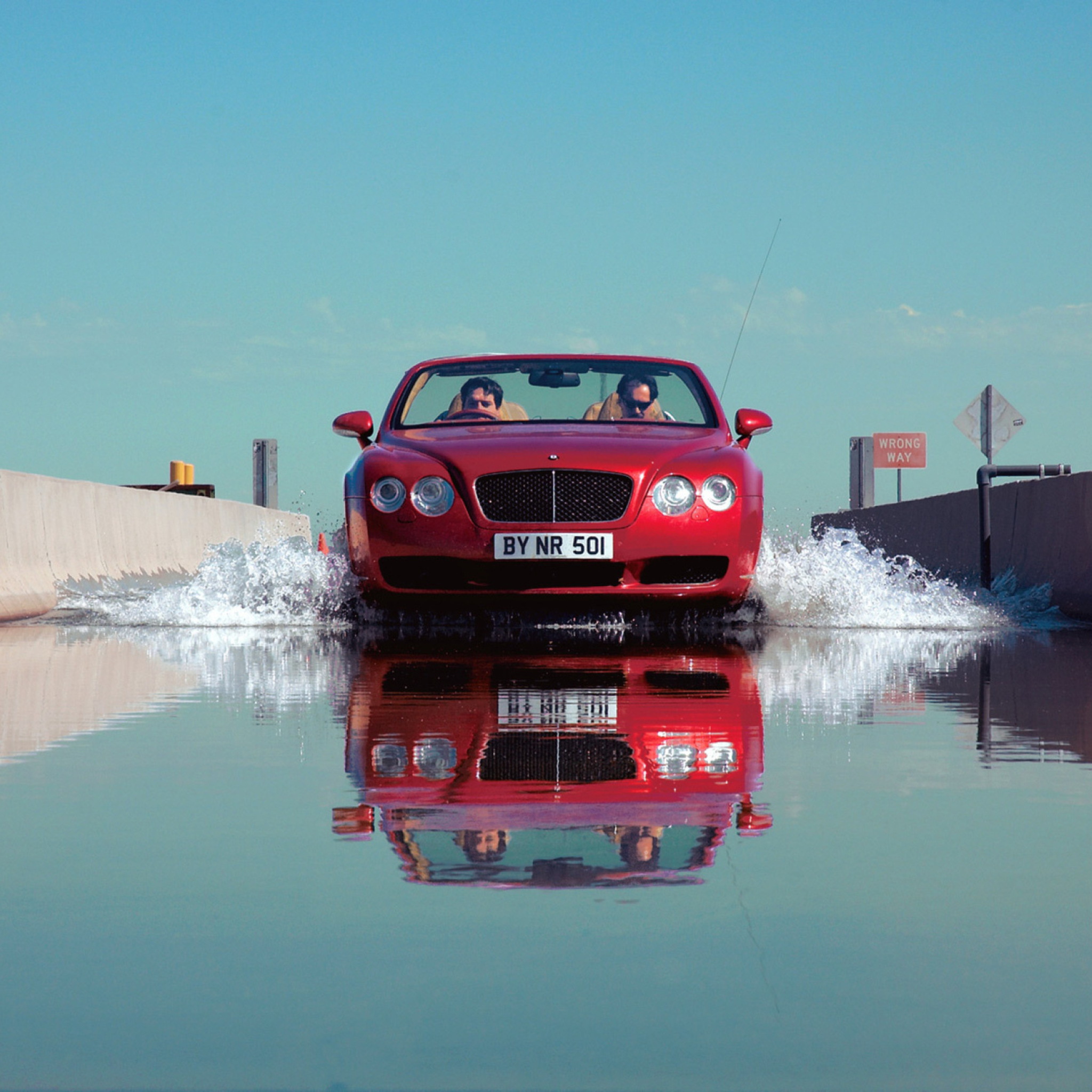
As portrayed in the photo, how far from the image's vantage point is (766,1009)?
250cm

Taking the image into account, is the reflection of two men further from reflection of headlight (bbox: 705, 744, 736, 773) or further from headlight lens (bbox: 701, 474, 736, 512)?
headlight lens (bbox: 701, 474, 736, 512)

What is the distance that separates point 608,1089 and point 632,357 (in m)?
9.46

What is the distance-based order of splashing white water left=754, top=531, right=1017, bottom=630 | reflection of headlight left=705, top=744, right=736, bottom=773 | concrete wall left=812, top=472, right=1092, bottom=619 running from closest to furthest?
reflection of headlight left=705, top=744, right=736, bottom=773 < splashing white water left=754, top=531, right=1017, bottom=630 < concrete wall left=812, top=472, right=1092, bottom=619

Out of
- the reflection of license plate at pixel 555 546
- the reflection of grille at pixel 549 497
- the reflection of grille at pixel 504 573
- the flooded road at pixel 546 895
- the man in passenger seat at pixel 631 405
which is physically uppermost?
the man in passenger seat at pixel 631 405

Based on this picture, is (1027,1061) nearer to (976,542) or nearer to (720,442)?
(720,442)

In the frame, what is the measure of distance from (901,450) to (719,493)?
59.9 meters

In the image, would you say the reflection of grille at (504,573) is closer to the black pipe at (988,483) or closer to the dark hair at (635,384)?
the dark hair at (635,384)

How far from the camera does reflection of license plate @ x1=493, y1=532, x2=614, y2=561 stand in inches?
370

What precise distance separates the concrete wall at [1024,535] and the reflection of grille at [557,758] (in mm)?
7788

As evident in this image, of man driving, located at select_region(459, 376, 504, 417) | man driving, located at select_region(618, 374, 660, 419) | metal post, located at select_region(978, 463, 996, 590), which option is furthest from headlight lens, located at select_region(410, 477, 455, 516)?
metal post, located at select_region(978, 463, 996, 590)

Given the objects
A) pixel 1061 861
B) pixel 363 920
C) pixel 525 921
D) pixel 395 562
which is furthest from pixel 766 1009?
pixel 395 562

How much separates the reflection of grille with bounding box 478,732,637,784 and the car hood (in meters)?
4.06

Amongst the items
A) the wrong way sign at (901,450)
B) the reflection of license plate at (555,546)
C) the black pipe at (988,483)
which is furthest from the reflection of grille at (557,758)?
the wrong way sign at (901,450)

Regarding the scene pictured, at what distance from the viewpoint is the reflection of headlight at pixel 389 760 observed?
4.70 meters
